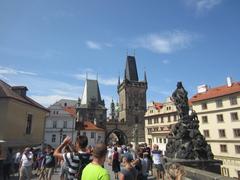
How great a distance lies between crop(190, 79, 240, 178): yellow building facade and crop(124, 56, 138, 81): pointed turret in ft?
146

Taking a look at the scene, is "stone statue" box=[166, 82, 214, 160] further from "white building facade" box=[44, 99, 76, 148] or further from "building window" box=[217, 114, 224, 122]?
"white building facade" box=[44, 99, 76, 148]

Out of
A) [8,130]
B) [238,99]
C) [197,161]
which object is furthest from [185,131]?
[238,99]

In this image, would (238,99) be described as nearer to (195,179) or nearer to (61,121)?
(195,179)

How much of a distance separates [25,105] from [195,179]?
19.2 metres

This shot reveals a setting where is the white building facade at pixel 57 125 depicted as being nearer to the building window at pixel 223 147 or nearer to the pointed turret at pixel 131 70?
the building window at pixel 223 147

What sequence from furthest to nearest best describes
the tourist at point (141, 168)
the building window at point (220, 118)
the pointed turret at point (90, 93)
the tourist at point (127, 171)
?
the pointed turret at point (90, 93)
the building window at point (220, 118)
the tourist at point (141, 168)
the tourist at point (127, 171)

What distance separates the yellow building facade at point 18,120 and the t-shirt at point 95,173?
52.8ft

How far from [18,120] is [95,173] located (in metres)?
20.1

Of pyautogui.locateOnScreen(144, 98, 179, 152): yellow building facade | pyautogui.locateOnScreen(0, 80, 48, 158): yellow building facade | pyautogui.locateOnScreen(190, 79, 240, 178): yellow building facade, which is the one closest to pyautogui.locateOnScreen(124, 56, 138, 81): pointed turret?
pyautogui.locateOnScreen(144, 98, 179, 152): yellow building facade

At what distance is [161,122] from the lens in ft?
161

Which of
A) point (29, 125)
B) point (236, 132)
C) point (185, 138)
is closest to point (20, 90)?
point (29, 125)

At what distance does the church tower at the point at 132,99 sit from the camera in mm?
75062

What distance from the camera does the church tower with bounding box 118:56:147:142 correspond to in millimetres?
75062

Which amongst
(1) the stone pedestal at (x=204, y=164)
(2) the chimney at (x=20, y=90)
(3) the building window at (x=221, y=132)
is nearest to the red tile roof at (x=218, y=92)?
(3) the building window at (x=221, y=132)
